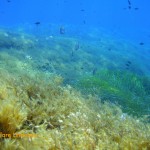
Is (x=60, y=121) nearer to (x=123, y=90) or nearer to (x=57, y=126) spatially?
(x=57, y=126)

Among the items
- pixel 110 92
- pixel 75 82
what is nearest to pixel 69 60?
pixel 75 82

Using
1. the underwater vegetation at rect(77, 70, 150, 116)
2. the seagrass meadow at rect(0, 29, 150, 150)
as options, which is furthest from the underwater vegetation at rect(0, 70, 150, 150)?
the underwater vegetation at rect(77, 70, 150, 116)

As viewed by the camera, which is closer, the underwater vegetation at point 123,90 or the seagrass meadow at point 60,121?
the seagrass meadow at point 60,121

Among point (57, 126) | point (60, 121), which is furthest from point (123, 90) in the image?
point (60, 121)

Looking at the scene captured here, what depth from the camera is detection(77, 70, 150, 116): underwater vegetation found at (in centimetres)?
858

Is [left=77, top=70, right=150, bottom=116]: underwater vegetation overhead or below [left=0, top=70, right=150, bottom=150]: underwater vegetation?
below

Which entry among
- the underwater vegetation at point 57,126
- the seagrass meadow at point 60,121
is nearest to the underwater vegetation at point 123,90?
the seagrass meadow at point 60,121

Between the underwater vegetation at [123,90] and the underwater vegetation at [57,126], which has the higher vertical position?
the underwater vegetation at [57,126]

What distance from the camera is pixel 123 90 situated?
11562mm

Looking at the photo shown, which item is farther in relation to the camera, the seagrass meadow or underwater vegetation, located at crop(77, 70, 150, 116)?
underwater vegetation, located at crop(77, 70, 150, 116)

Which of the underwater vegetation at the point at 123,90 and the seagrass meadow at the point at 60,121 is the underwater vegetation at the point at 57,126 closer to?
the seagrass meadow at the point at 60,121

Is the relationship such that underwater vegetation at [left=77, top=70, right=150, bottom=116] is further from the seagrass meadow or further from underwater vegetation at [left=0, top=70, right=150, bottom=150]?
underwater vegetation at [left=0, top=70, right=150, bottom=150]

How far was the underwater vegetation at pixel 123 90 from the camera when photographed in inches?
338

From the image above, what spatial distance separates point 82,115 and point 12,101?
1.44 meters
